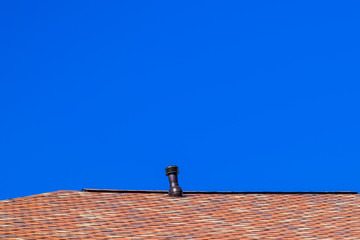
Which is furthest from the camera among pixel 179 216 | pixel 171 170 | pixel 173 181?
pixel 171 170

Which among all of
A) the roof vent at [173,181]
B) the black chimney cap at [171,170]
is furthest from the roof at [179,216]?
the black chimney cap at [171,170]

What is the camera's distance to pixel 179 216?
1892 cm

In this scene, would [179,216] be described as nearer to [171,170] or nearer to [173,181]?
[173,181]

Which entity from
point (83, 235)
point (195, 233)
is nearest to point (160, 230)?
point (195, 233)

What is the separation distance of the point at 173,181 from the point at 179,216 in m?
3.16

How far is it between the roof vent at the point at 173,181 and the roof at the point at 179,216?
0.34 meters

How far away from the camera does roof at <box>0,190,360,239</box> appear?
55.5 feet

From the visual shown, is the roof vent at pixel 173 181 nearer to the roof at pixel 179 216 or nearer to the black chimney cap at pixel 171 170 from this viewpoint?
the black chimney cap at pixel 171 170

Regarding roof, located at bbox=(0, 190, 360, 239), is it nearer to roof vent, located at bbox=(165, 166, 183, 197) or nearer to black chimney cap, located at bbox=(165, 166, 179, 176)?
roof vent, located at bbox=(165, 166, 183, 197)

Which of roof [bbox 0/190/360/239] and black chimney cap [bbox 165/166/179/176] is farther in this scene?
black chimney cap [bbox 165/166/179/176]

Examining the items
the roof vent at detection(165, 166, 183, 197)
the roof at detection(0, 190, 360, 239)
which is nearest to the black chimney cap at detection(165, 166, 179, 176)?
the roof vent at detection(165, 166, 183, 197)

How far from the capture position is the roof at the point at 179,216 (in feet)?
55.5

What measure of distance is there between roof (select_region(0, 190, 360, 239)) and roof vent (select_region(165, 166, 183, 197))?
34 centimetres

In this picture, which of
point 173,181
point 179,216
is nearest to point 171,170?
point 173,181
